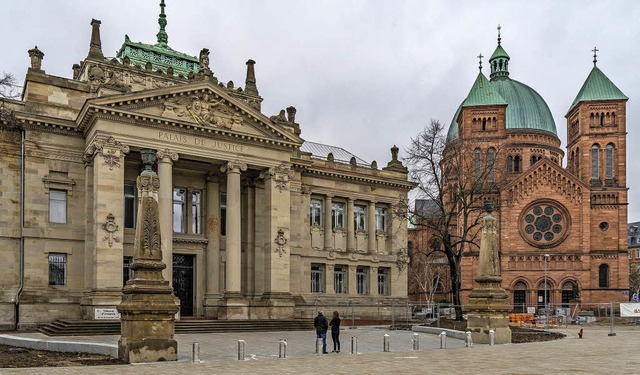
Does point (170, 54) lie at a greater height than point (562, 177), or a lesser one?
greater

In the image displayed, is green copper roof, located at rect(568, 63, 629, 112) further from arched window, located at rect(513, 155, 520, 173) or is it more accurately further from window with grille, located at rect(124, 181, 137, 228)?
window with grille, located at rect(124, 181, 137, 228)

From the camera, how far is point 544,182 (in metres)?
86.6

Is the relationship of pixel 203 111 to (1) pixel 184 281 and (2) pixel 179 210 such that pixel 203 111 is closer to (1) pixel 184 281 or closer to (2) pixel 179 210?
(2) pixel 179 210

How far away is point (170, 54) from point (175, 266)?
17160 mm

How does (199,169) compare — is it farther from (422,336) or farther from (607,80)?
(607,80)

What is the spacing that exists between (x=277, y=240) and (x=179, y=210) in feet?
21.6

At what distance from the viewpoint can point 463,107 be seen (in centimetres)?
9712

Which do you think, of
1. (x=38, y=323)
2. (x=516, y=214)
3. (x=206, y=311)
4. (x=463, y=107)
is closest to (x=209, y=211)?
(x=206, y=311)

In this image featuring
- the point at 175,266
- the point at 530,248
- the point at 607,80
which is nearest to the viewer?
the point at 175,266

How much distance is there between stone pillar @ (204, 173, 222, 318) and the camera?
139 ft

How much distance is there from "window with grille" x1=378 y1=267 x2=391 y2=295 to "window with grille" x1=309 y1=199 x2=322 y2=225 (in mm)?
7225

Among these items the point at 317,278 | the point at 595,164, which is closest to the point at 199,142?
the point at 317,278

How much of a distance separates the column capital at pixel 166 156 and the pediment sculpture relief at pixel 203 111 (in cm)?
215

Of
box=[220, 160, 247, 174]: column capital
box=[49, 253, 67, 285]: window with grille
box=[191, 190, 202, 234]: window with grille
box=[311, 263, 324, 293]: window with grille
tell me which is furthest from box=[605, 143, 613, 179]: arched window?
box=[49, 253, 67, 285]: window with grille
